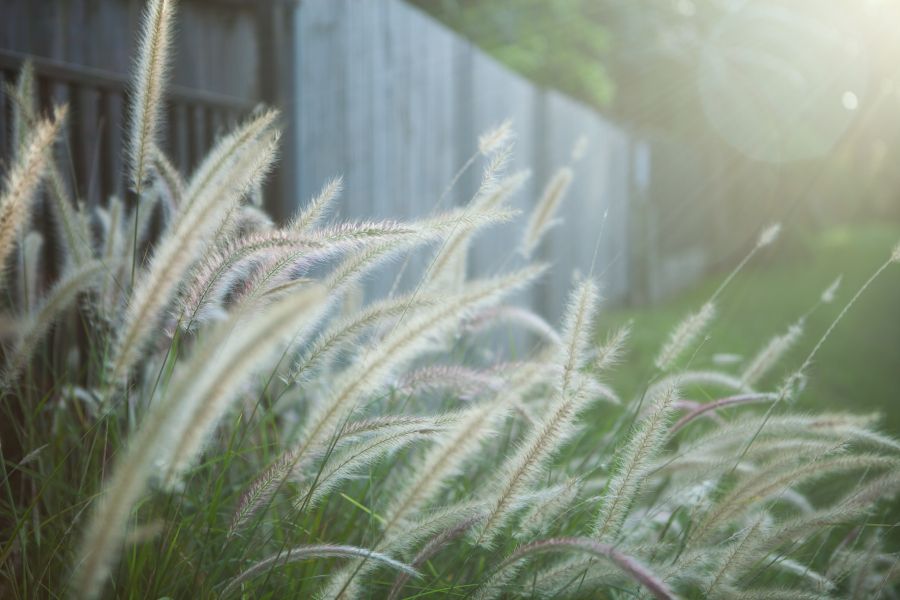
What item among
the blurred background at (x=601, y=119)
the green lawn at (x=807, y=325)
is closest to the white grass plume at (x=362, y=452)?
the green lawn at (x=807, y=325)

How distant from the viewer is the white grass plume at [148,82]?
118 cm

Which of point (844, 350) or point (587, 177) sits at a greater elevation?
point (587, 177)

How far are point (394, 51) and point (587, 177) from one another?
4.26 m

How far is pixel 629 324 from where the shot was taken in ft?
4.55

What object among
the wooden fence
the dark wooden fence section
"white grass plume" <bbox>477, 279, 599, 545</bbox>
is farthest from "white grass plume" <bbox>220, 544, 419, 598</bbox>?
the dark wooden fence section

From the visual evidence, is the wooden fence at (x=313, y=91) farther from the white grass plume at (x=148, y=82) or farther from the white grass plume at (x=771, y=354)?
the white grass plume at (x=148, y=82)

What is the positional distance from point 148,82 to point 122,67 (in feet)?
5.46

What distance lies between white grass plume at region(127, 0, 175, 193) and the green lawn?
3.99 feet

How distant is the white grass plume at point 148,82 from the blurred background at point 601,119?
997 mm

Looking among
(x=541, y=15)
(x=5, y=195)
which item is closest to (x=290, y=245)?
(x=5, y=195)

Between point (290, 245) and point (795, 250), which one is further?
point (795, 250)

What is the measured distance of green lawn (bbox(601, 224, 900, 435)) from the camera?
18.7ft

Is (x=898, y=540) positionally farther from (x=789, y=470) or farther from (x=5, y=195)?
(x=5, y=195)

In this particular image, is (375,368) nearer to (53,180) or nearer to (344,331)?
(344,331)
